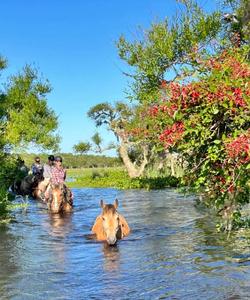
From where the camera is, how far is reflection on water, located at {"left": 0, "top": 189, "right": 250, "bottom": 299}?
30.0 ft

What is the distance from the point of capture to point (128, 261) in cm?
1168

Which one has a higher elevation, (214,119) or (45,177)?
(214,119)

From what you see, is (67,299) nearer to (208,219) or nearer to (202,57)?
(202,57)

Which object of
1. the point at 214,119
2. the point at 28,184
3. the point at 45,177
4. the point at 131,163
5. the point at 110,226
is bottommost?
the point at 110,226

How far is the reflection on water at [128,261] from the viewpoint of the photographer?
30.0 ft

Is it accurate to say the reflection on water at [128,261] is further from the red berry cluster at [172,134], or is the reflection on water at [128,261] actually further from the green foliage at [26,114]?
the green foliage at [26,114]

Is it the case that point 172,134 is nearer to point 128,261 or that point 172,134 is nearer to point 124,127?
point 128,261

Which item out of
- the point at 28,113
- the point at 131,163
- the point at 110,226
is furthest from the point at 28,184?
the point at 110,226

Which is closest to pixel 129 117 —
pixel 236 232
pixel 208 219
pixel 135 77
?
pixel 135 77

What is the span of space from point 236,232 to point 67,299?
22.1 feet

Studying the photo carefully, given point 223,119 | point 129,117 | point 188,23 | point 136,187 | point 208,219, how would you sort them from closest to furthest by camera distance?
point 223,119 → point 208,219 → point 188,23 → point 136,187 → point 129,117

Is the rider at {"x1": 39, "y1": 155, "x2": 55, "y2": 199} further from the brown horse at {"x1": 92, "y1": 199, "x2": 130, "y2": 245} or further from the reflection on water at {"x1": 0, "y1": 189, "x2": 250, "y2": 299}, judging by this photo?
the brown horse at {"x1": 92, "y1": 199, "x2": 130, "y2": 245}

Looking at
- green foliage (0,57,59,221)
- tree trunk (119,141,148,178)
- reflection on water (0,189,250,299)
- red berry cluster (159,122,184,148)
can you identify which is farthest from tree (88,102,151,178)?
red berry cluster (159,122,184,148)

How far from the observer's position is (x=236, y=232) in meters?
14.2
